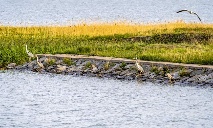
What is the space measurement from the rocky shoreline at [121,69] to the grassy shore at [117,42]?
1.12 metres

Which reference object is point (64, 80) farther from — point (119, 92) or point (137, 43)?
point (137, 43)

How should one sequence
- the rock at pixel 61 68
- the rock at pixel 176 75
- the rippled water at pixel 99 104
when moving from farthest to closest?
the rock at pixel 61 68, the rock at pixel 176 75, the rippled water at pixel 99 104

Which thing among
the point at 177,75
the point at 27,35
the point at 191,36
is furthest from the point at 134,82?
the point at 27,35

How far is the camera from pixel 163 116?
27453 millimetres

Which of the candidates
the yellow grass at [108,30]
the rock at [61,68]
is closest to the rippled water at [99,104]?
the rock at [61,68]

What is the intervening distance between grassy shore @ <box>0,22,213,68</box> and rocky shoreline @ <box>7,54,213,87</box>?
44.3 inches

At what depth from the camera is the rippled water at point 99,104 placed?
88.1ft

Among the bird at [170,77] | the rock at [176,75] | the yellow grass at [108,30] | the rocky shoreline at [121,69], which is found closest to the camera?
the rocky shoreline at [121,69]

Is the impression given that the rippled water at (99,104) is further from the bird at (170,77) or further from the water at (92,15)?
the water at (92,15)

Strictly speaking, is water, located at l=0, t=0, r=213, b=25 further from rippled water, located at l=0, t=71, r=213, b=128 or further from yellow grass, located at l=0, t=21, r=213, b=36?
rippled water, located at l=0, t=71, r=213, b=128

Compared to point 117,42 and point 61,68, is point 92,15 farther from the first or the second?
point 61,68

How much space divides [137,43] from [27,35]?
1068cm

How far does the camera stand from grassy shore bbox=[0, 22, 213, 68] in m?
40.3

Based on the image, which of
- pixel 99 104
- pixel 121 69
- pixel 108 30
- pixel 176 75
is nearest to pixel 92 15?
pixel 108 30
